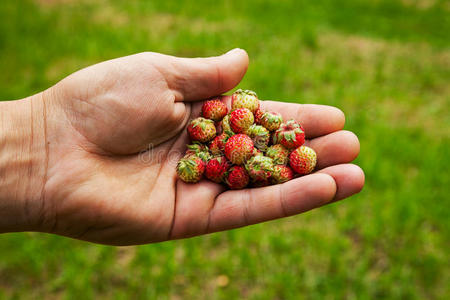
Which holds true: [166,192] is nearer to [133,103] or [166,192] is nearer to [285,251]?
[133,103]

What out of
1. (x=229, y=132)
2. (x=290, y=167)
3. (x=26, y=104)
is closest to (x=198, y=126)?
(x=229, y=132)

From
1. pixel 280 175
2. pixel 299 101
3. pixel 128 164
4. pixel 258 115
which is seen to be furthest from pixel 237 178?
pixel 299 101

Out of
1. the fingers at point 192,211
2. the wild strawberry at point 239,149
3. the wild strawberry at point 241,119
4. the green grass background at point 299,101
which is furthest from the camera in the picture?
the green grass background at point 299,101

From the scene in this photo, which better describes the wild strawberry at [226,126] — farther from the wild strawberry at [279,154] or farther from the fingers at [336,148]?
the fingers at [336,148]

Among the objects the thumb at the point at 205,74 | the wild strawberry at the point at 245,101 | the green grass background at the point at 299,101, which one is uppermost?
the thumb at the point at 205,74

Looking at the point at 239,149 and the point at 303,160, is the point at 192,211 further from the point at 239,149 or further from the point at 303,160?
the point at 303,160

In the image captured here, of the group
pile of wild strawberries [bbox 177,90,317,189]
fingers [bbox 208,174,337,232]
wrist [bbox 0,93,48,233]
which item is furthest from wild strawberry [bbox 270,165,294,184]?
wrist [bbox 0,93,48,233]

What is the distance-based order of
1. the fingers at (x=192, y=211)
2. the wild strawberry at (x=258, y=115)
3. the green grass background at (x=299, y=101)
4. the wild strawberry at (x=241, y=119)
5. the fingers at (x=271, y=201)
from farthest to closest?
the green grass background at (x=299, y=101)
the wild strawberry at (x=258, y=115)
the wild strawberry at (x=241, y=119)
the fingers at (x=192, y=211)
the fingers at (x=271, y=201)

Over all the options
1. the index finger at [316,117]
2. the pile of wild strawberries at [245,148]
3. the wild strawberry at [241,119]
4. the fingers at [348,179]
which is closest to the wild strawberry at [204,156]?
the pile of wild strawberries at [245,148]
